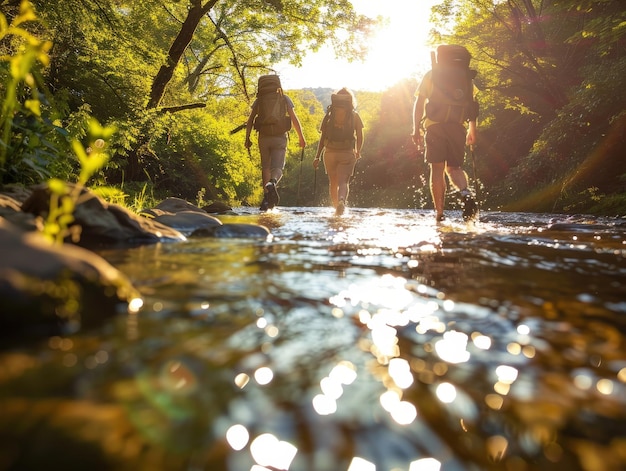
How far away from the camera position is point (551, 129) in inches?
507

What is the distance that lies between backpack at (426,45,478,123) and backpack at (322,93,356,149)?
2501mm

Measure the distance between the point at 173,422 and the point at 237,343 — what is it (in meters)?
0.44

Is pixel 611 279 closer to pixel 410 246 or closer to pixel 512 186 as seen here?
pixel 410 246

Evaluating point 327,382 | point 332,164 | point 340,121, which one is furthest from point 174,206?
point 327,382

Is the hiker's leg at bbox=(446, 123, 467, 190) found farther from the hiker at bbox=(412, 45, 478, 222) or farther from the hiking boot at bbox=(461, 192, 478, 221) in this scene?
the hiking boot at bbox=(461, 192, 478, 221)

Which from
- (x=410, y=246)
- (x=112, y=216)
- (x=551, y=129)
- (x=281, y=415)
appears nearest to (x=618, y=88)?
(x=551, y=129)

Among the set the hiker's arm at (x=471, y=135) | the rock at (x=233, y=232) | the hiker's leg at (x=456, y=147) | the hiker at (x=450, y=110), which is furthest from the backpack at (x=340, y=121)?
the rock at (x=233, y=232)

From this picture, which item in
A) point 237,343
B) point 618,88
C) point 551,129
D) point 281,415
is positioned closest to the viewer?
point 281,415

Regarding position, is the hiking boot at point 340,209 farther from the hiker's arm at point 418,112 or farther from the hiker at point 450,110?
the hiker at point 450,110

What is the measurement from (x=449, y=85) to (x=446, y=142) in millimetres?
843

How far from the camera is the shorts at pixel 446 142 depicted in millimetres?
6441

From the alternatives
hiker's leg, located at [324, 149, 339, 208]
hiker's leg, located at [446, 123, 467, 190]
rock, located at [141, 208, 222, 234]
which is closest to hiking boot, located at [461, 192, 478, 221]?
hiker's leg, located at [446, 123, 467, 190]

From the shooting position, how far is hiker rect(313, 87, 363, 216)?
8641 millimetres

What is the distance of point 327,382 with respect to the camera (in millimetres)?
1086
